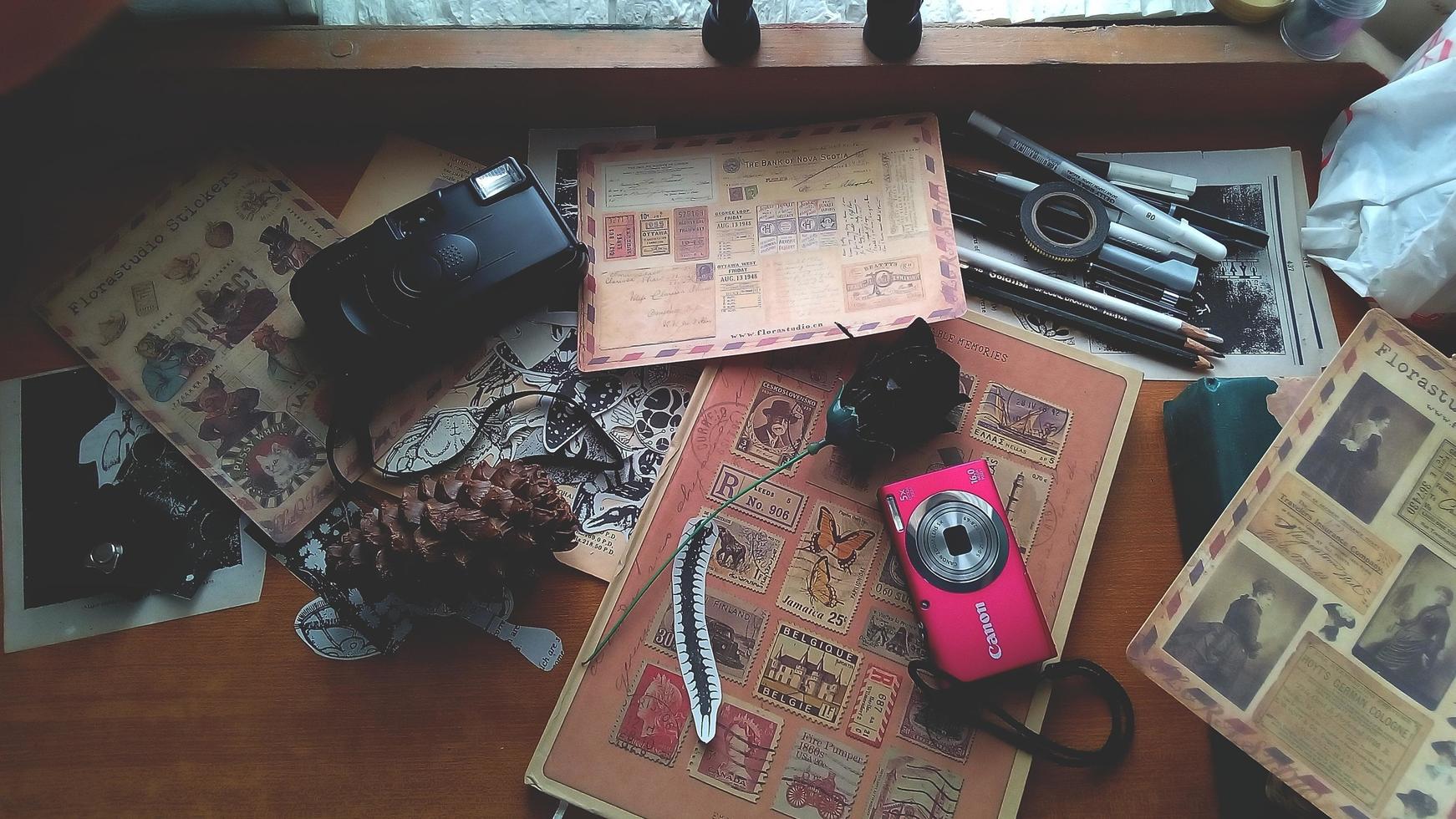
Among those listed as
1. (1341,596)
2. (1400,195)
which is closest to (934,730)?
(1341,596)

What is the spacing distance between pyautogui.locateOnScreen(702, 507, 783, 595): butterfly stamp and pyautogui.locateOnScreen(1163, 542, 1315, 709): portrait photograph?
0.27 metres

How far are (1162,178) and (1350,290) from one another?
6.9 inches

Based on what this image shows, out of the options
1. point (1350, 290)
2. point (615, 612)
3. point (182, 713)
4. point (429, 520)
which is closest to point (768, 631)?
point (615, 612)

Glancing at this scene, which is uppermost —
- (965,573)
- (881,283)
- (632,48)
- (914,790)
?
(632,48)

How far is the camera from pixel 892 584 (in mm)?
655

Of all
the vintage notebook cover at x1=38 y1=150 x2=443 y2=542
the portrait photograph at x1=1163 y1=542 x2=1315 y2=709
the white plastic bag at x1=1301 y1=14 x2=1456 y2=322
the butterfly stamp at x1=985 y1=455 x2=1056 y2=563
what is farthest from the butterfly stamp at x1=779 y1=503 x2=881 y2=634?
the white plastic bag at x1=1301 y1=14 x2=1456 y2=322

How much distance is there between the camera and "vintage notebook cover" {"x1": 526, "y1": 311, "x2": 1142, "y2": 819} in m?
0.62

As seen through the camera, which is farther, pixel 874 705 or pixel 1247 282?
pixel 1247 282

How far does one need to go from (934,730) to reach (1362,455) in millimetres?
344

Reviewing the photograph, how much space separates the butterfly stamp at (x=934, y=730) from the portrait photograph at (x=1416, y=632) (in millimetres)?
260

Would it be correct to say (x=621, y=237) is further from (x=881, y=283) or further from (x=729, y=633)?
(x=729, y=633)

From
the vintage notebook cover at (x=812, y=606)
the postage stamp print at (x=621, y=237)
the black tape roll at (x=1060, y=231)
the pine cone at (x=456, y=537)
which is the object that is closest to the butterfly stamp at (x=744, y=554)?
the vintage notebook cover at (x=812, y=606)

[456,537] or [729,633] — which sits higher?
[456,537]

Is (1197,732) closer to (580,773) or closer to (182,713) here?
(580,773)
